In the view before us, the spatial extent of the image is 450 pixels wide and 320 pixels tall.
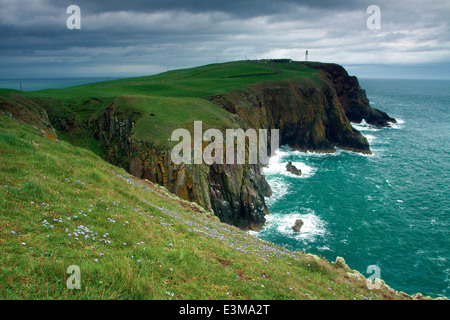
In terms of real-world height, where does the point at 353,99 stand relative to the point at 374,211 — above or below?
above

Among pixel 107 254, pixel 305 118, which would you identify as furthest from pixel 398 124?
pixel 107 254

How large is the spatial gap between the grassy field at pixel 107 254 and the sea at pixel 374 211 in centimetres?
2278

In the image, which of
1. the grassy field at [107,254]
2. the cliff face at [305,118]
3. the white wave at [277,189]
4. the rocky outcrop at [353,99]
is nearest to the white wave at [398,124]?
the rocky outcrop at [353,99]

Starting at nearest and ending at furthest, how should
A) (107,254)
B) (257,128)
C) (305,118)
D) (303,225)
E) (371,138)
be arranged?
1. (107,254)
2. (303,225)
3. (257,128)
4. (305,118)
5. (371,138)

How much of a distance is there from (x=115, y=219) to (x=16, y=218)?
3241 mm

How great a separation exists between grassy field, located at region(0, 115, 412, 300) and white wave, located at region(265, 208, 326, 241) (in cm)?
2380

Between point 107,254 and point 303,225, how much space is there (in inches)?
1431

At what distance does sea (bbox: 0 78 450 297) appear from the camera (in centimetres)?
3188

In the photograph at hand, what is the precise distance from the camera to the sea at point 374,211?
31.9m

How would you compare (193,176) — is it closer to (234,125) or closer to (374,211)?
(234,125)

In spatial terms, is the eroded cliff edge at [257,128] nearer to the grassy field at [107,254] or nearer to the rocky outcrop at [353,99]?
the rocky outcrop at [353,99]

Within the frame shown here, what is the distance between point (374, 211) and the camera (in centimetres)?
4359

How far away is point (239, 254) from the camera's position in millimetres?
11680
